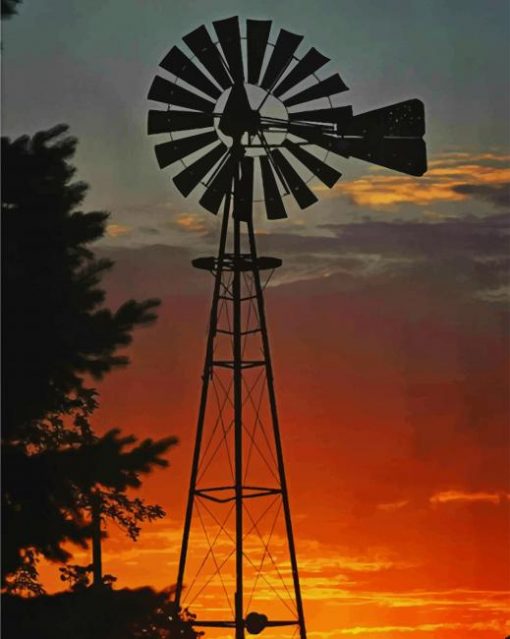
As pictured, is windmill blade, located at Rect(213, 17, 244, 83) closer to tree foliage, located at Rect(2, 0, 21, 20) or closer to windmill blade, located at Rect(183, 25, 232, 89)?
windmill blade, located at Rect(183, 25, 232, 89)

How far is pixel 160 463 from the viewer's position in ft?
35.7

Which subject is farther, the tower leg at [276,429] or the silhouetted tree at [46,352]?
the tower leg at [276,429]

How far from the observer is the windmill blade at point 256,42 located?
2312 cm

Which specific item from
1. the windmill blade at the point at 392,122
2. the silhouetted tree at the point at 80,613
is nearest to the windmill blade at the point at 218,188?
the windmill blade at the point at 392,122

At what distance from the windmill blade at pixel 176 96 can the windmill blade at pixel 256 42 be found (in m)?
0.93

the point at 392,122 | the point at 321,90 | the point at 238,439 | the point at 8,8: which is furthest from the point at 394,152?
the point at 8,8

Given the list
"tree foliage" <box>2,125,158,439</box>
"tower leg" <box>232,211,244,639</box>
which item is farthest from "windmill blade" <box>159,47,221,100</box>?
"tree foliage" <box>2,125,158,439</box>

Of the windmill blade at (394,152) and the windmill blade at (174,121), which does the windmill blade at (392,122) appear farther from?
the windmill blade at (174,121)

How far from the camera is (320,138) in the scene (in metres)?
23.6

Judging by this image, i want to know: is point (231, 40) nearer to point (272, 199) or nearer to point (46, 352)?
point (272, 199)

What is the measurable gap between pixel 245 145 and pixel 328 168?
53.6 inches

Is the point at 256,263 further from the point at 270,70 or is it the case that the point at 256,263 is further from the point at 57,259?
the point at 57,259

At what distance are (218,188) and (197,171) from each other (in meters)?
0.43

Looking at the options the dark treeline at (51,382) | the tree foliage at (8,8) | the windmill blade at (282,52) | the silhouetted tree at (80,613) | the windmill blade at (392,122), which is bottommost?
the silhouetted tree at (80,613)
